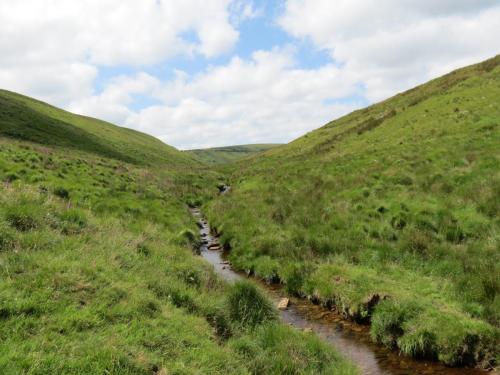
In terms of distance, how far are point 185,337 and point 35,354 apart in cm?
264

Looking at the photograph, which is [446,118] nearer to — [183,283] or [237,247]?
[237,247]

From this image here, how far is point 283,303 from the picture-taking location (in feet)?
40.7

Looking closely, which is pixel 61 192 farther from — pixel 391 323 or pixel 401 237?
pixel 391 323

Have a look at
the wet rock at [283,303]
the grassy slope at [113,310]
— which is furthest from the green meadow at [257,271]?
the wet rock at [283,303]

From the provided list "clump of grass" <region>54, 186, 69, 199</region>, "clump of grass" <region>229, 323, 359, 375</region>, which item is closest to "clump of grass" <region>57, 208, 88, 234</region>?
"clump of grass" <region>229, 323, 359, 375</region>

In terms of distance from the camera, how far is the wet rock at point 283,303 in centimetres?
1221

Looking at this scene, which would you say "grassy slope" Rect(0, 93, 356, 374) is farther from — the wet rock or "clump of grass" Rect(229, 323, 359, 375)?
the wet rock

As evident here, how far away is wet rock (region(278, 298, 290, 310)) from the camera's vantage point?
12213 millimetres

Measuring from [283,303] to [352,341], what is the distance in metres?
Result: 2.81

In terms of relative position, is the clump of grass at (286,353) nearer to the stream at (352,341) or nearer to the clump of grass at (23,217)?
the stream at (352,341)

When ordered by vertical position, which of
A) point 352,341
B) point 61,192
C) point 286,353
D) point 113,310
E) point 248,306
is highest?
point 61,192

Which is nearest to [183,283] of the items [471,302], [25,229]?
[25,229]

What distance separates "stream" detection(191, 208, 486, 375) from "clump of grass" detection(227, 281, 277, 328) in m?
1.06

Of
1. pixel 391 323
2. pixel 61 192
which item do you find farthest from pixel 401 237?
pixel 61 192
